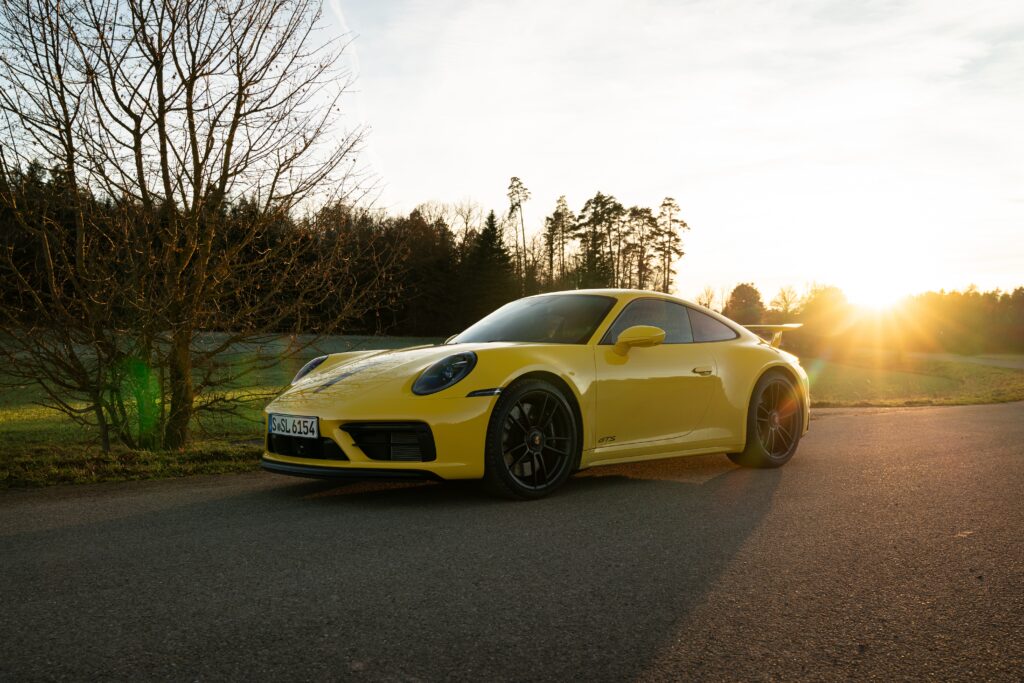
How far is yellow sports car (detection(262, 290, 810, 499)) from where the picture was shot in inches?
206

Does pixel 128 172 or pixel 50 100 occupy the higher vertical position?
pixel 50 100

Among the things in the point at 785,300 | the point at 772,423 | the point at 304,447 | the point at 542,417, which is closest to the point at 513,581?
the point at 542,417

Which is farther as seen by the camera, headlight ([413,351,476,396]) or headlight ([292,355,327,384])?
headlight ([292,355,327,384])

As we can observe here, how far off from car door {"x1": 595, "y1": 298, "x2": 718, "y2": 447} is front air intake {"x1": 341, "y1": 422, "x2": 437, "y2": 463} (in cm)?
130

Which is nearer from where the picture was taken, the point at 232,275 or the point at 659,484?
the point at 659,484

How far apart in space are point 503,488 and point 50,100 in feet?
17.3

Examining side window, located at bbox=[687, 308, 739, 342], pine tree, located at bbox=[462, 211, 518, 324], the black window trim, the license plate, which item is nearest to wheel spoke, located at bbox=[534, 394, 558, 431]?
the black window trim

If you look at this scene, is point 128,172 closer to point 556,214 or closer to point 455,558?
point 455,558

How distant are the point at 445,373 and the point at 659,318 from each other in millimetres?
2063

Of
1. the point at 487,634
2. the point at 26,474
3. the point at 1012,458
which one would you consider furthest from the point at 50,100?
the point at 1012,458

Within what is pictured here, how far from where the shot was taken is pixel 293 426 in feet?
18.0

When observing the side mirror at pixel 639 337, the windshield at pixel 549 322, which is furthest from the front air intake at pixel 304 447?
the side mirror at pixel 639 337

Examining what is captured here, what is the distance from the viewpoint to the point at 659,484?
633cm

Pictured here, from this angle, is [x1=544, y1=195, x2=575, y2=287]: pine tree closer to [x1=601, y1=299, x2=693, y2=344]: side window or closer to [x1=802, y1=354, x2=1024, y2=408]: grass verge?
[x1=802, y1=354, x2=1024, y2=408]: grass verge
